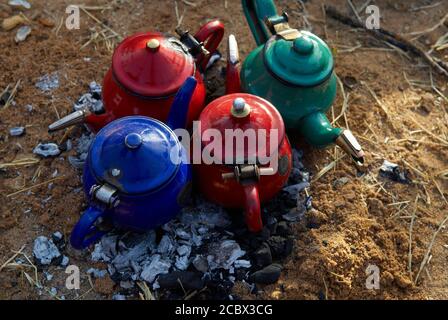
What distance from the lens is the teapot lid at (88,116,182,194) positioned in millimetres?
1612

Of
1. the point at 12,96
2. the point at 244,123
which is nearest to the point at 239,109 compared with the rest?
the point at 244,123

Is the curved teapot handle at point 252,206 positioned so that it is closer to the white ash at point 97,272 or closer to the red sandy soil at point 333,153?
the red sandy soil at point 333,153

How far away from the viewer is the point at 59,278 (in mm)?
1835

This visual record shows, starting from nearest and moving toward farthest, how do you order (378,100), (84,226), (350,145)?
(84,226), (350,145), (378,100)

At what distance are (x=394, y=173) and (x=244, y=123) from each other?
0.74m

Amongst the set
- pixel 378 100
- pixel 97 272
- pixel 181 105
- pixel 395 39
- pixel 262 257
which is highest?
pixel 181 105

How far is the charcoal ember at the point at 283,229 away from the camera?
1.88m

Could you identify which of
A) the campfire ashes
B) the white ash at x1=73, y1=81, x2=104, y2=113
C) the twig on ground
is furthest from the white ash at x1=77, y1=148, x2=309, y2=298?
the twig on ground

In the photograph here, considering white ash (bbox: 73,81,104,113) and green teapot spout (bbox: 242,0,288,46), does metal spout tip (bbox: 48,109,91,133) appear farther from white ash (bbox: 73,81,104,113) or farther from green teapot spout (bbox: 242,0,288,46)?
green teapot spout (bbox: 242,0,288,46)

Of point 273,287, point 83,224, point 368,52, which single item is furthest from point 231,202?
point 368,52

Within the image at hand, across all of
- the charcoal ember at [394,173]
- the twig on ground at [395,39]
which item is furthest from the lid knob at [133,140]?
the twig on ground at [395,39]

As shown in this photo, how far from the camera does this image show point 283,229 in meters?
1.88

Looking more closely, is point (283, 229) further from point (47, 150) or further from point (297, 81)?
point (47, 150)

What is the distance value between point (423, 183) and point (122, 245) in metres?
1.14
